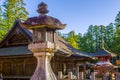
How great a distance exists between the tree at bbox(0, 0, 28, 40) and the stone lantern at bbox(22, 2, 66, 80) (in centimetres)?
2229

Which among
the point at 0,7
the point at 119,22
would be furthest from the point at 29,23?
the point at 119,22

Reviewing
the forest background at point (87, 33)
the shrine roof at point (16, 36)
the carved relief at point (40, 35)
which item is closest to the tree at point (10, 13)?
the forest background at point (87, 33)

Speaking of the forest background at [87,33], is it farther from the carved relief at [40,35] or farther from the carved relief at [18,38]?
the carved relief at [40,35]

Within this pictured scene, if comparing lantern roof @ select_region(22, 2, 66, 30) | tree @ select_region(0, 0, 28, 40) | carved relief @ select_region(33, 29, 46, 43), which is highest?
tree @ select_region(0, 0, 28, 40)

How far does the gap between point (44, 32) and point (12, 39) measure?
15.3 metres

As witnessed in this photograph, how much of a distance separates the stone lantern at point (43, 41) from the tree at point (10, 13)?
22.3 meters

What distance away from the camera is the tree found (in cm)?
3080

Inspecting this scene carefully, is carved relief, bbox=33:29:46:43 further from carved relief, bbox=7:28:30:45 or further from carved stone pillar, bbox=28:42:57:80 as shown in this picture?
carved relief, bbox=7:28:30:45

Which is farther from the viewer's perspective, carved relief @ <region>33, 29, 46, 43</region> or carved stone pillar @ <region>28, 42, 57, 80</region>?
carved relief @ <region>33, 29, 46, 43</region>

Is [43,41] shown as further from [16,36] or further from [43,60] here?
[16,36]

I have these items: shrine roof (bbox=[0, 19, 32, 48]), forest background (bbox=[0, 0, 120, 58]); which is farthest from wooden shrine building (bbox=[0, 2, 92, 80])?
forest background (bbox=[0, 0, 120, 58])

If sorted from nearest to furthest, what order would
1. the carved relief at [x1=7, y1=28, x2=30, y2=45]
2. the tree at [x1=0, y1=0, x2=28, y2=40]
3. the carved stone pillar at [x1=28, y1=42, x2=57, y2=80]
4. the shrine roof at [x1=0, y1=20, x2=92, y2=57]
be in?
the carved stone pillar at [x1=28, y1=42, x2=57, y2=80], the shrine roof at [x1=0, y1=20, x2=92, y2=57], the carved relief at [x1=7, y1=28, x2=30, y2=45], the tree at [x1=0, y1=0, x2=28, y2=40]

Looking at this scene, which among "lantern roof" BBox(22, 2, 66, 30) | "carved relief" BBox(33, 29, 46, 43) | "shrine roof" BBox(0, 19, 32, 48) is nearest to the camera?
"lantern roof" BBox(22, 2, 66, 30)

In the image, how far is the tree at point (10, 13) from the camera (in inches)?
1212
